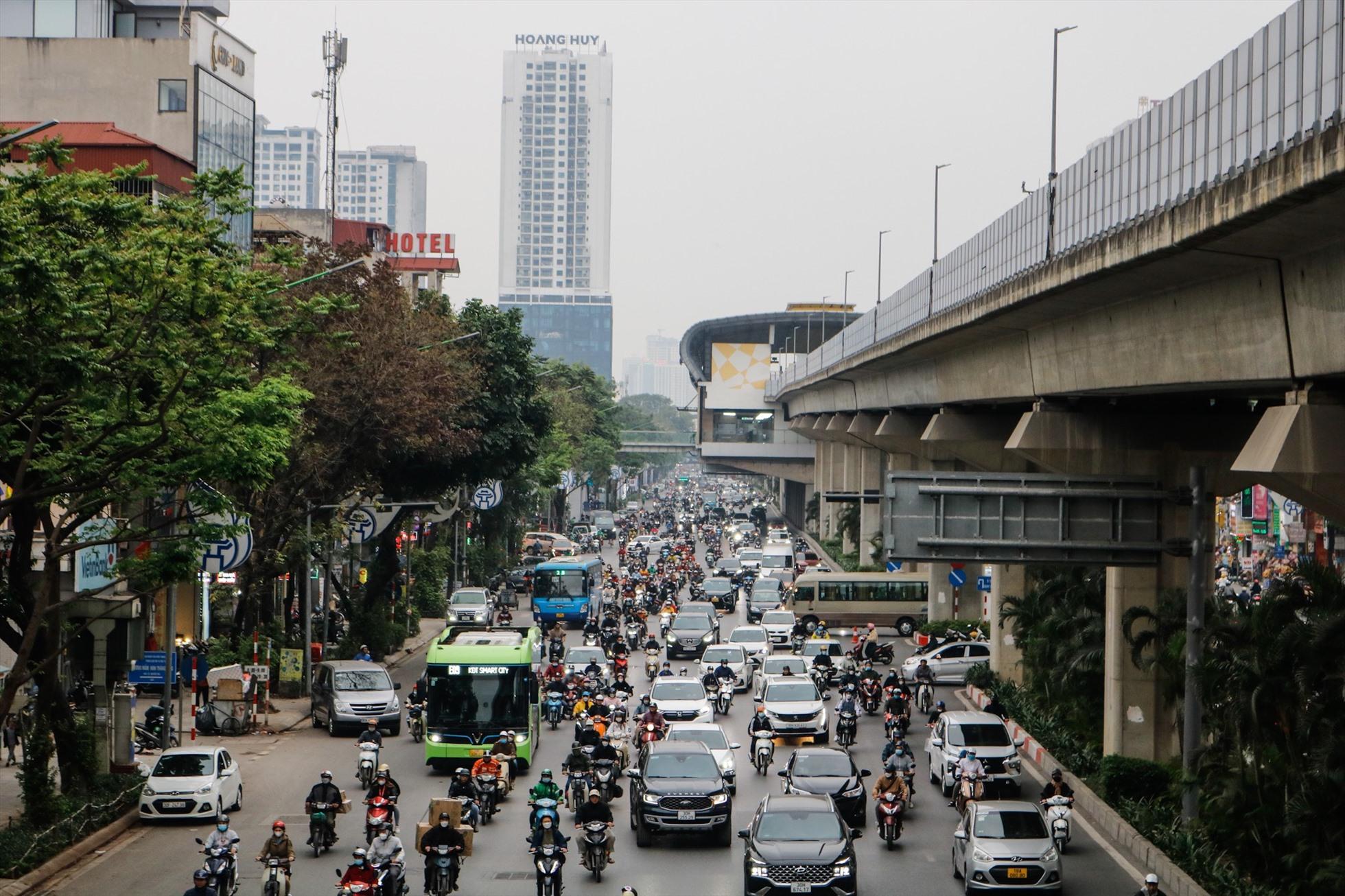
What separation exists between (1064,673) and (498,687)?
430 inches

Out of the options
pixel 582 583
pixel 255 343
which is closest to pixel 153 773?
pixel 255 343

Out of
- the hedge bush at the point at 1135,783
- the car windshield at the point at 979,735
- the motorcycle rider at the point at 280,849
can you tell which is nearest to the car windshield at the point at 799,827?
the motorcycle rider at the point at 280,849

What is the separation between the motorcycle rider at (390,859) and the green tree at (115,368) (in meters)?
5.33

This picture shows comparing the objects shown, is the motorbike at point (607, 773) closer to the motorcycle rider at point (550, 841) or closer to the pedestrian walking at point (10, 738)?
the motorcycle rider at point (550, 841)

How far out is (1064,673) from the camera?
111 ft

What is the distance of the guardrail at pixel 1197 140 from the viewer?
15109 mm

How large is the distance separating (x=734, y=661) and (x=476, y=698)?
15272 mm

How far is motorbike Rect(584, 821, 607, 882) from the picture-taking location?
2277 cm

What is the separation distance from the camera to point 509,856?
24422 millimetres

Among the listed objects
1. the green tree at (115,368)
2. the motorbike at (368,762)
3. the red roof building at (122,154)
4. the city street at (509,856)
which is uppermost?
the red roof building at (122,154)

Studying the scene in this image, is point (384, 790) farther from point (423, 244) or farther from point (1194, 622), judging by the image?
point (423, 244)

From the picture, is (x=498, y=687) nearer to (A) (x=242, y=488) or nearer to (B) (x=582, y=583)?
(A) (x=242, y=488)

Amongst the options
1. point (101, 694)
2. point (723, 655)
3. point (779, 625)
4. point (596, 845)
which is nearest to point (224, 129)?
point (779, 625)

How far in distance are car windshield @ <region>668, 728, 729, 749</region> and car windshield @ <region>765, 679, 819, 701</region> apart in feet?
20.4
